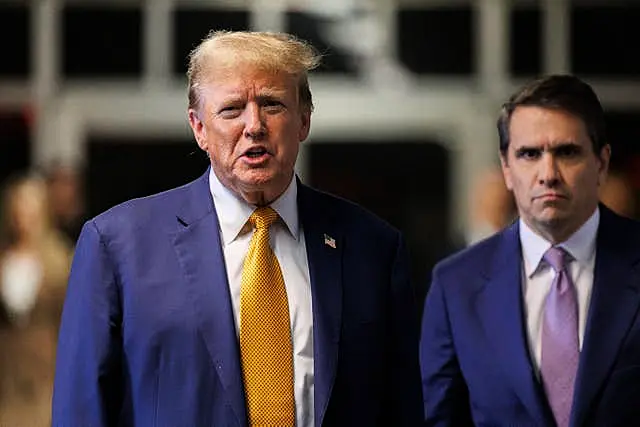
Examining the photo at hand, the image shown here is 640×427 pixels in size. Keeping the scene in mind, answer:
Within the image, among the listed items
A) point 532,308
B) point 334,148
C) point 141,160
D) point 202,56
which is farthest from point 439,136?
point 202,56

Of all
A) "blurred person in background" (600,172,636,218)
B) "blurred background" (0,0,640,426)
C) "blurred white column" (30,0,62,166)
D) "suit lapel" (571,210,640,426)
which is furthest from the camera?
"blurred white column" (30,0,62,166)

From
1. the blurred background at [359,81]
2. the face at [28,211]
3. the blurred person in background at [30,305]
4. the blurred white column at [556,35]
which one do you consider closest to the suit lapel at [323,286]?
the blurred person in background at [30,305]

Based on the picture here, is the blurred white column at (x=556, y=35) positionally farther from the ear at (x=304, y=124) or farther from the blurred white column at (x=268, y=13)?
the ear at (x=304, y=124)

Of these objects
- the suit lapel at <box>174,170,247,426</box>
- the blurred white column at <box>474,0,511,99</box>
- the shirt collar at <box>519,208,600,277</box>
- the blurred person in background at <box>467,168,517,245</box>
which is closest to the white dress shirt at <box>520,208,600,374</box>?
the shirt collar at <box>519,208,600,277</box>

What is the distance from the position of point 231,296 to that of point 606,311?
3.37 feet

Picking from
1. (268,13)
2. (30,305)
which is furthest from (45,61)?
(30,305)

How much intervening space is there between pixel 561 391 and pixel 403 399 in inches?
20.4

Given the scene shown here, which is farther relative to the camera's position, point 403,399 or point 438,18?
point 438,18

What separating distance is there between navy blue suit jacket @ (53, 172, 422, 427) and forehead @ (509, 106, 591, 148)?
0.64 m

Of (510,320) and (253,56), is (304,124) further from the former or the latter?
(510,320)

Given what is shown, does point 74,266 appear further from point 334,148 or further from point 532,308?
point 334,148

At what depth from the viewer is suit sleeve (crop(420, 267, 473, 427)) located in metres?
3.98

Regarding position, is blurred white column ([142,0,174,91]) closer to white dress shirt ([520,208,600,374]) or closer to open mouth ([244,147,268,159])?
white dress shirt ([520,208,600,374])

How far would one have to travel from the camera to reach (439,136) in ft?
A: 32.8
